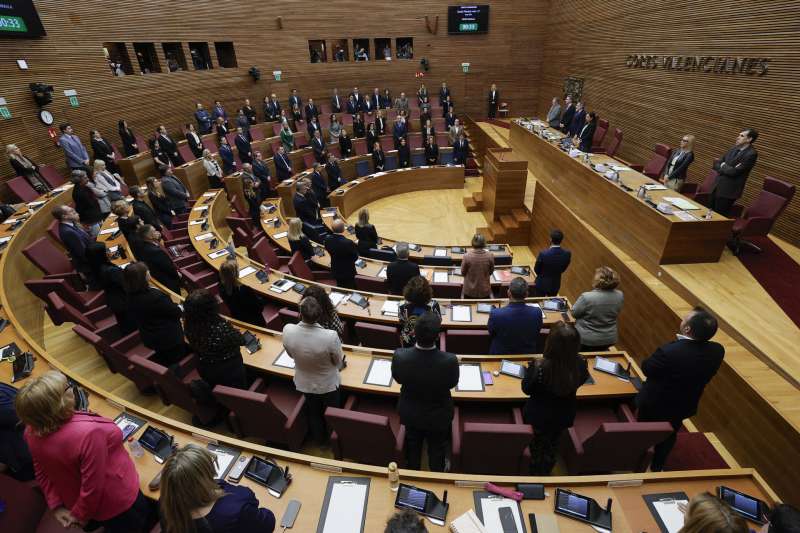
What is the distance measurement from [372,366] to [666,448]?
2.28 m

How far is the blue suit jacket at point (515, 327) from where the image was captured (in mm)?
3281

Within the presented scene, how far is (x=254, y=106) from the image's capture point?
508 inches

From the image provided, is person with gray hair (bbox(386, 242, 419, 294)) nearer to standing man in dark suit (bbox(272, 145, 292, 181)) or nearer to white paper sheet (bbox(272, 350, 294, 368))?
white paper sheet (bbox(272, 350, 294, 368))

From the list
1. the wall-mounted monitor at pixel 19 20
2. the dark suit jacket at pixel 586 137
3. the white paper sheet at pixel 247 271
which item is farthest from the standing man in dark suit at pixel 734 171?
the wall-mounted monitor at pixel 19 20

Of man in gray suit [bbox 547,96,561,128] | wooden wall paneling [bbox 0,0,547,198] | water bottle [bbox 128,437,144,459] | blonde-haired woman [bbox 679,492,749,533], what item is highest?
wooden wall paneling [bbox 0,0,547,198]

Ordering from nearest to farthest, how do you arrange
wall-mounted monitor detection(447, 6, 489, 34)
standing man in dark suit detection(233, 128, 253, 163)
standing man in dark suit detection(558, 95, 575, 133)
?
1. standing man in dark suit detection(558, 95, 575, 133)
2. standing man in dark suit detection(233, 128, 253, 163)
3. wall-mounted monitor detection(447, 6, 489, 34)

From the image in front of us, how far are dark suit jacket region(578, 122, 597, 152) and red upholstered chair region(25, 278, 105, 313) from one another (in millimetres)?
8522

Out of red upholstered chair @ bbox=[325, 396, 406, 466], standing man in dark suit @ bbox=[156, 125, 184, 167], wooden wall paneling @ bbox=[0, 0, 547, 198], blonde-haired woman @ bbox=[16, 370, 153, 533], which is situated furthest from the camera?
standing man in dark suit @ bbox=[156, 125, 184, 167]

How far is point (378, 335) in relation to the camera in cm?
383

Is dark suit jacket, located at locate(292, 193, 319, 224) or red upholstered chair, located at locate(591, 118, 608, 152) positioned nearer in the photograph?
dark suit jacket, located at locate(292, 193, 319, 224)

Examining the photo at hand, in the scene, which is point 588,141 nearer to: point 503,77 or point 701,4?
point 701,4

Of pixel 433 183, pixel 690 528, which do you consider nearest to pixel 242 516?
pixel 690 528

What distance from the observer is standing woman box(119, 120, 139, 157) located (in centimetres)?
910

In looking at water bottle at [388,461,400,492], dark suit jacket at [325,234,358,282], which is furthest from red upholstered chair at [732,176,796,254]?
water bottle at [388,461,400,492]
